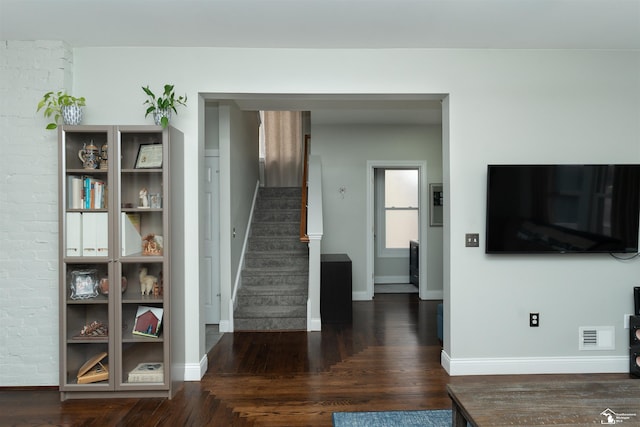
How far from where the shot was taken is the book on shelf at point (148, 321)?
10.4 feet

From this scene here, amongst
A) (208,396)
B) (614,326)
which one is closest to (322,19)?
(208,396)

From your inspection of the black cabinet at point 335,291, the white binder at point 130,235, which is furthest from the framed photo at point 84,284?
the black cabinet at point 335,291

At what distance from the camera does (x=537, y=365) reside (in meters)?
3.54

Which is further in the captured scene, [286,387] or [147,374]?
[286,387]

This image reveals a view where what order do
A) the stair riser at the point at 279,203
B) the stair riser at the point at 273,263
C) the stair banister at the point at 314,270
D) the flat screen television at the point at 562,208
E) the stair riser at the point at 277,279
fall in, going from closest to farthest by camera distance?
1. the flat screen television at the point at 562,208
2. the stair banister at the point at 314,270
3. the stair riser at the point at 277,279
4. the stair riser at the point at 273,263
5. the stair riser at the point at 279,203

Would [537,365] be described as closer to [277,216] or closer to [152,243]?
[152,243]

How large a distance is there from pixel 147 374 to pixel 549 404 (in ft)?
8.44

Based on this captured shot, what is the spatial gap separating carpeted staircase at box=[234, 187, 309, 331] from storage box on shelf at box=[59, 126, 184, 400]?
1.85 m

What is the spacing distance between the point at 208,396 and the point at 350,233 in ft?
12.1

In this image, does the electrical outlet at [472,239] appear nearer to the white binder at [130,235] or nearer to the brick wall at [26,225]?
the white binder at [130,235]

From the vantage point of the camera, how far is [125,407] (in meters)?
3.00

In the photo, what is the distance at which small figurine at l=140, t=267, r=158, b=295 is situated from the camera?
3.21 meters

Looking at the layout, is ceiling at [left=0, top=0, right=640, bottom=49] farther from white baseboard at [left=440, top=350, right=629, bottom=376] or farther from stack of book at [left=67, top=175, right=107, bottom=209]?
white baseboard at [left=440, top=350, right=629, bottom=376]

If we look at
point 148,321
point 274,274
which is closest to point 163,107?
point 148,321
